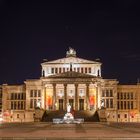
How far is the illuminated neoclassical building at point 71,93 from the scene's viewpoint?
13425 cm

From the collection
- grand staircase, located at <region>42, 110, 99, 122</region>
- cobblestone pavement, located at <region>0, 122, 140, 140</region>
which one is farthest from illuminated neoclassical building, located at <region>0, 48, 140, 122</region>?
cobblestone pavement, located at <region>0, 122, 140, 140</region>

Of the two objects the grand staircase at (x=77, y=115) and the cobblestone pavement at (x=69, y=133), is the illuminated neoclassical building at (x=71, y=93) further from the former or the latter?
the cobblestone pavement at (x=69, y=133)

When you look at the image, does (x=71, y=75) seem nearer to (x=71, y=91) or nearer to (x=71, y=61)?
(x=71, y=91)

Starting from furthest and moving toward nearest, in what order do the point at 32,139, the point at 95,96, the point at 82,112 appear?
the point at 95,96, the point at 82,112, the point at 32,139

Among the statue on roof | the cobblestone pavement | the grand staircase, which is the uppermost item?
the statue on roof

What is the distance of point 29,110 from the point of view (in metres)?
140

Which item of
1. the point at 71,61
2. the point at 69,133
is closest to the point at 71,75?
the point at 71,61

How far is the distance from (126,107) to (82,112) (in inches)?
862

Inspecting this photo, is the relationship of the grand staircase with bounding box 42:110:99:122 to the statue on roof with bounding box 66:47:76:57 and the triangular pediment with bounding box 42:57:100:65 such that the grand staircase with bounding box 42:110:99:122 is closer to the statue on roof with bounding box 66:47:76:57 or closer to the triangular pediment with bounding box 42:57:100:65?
the triangular pediment with bounding box 42:57:100:65

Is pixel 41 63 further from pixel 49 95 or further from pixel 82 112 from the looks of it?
pixel 82 112

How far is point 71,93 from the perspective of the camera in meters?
140

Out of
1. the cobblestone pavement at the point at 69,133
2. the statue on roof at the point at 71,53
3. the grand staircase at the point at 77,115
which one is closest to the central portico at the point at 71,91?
the grand staircase at the point at 77,115

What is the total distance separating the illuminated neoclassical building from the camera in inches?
5285

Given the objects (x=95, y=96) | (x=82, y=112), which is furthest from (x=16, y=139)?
(x=95, y=96)
